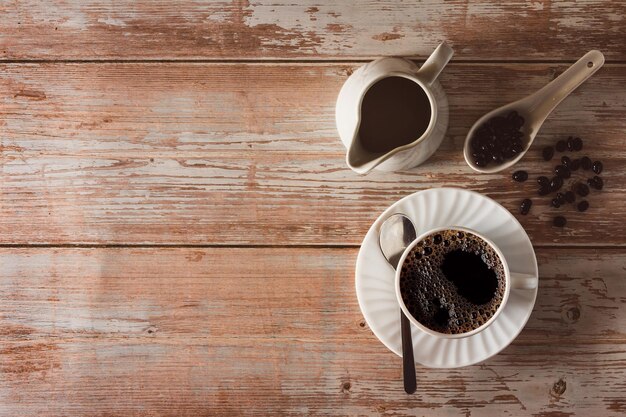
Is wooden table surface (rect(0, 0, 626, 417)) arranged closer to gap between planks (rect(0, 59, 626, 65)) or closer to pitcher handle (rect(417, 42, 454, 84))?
gap between planks (rect(0, 59, 626, 65))

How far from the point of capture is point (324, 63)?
3.44 ft

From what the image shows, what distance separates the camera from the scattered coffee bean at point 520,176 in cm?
103

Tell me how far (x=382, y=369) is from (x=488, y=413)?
0.19 m

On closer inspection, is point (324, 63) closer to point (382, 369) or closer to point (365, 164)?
point (365, 164)

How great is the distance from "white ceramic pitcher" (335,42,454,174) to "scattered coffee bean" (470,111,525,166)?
7 centimetres

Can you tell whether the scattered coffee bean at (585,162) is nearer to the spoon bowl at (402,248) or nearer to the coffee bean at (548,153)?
the coffee bean at (548,153)

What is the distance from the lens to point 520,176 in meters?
1.03

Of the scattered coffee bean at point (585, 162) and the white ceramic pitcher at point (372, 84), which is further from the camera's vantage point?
the scattered coffee bean at point (585, 162)

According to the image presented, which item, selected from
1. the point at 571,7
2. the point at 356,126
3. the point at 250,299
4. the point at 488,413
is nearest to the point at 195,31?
the point at 356,126

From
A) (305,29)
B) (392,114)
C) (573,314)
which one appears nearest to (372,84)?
(392,114)

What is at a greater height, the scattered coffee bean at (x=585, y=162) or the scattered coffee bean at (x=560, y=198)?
the scattered coffee bean at (x=585, y=162)

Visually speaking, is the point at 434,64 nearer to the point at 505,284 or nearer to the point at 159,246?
the point at 505,284

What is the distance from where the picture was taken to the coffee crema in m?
0.93

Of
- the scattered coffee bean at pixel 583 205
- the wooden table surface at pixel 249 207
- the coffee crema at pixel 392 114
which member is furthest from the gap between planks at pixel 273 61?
the scattered coffee bean at pixel 583 205
